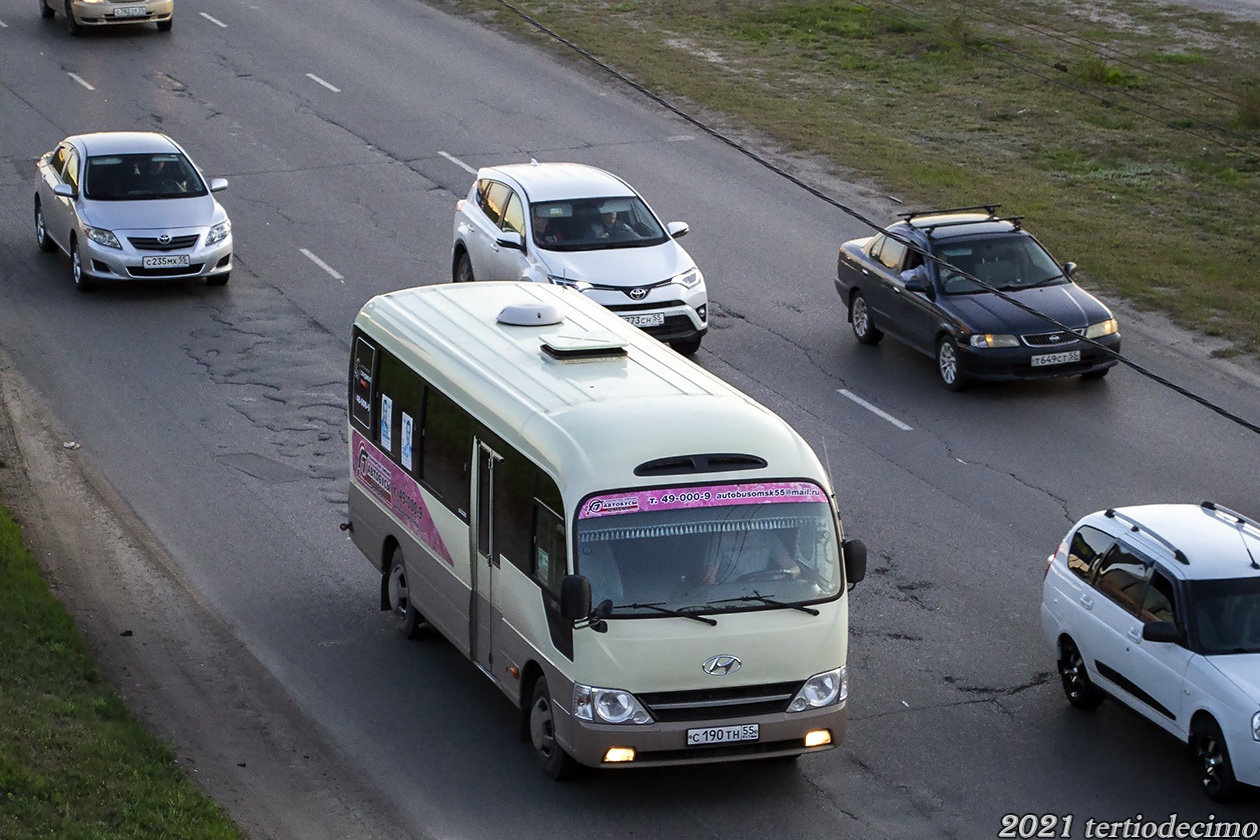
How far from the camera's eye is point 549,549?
38.1 ft

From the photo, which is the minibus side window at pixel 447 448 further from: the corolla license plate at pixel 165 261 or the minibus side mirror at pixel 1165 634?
the corolla license plate at pixel 165 261

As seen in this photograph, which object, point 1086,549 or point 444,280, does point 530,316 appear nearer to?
point 1086,549

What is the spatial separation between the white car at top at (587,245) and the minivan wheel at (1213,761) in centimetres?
1063

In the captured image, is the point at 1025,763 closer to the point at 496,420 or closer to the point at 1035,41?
the point at 496,420

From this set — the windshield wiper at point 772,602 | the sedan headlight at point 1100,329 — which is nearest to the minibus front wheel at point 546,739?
the windshield wiper at point 772,602

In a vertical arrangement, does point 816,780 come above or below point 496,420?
below

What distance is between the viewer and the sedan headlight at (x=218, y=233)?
24.1 meters

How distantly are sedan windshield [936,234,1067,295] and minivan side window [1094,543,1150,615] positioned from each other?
8.73 meters

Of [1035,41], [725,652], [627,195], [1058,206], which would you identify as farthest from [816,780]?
[1035,41]

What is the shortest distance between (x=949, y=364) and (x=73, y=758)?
1246cm

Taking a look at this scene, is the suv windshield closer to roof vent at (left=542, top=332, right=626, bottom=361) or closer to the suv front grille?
the suv front grille

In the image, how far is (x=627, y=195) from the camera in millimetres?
22875

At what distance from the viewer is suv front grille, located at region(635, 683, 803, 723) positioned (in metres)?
11.1

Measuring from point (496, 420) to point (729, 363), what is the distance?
947 centimetres
